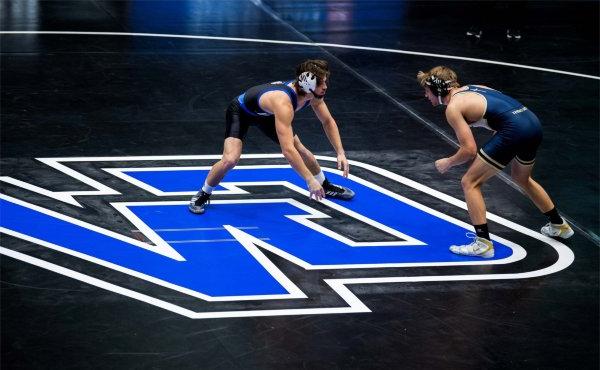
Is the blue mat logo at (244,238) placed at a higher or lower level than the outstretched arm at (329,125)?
lower

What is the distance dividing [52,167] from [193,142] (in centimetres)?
182

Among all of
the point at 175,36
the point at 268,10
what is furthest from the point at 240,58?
the point at 268,10

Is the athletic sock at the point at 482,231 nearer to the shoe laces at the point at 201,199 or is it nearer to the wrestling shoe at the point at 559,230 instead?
the wrestling shoe at the point at 559,230

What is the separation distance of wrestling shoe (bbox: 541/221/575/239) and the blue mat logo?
0.16 meters

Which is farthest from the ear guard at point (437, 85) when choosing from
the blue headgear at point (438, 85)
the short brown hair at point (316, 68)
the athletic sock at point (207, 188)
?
the athletic sock at point (207, 188)

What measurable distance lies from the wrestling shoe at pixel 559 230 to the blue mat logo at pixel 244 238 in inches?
6.5

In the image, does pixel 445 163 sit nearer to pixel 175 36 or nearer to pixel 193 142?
pixel 193 142

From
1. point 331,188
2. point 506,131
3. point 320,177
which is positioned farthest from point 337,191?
point 506,131

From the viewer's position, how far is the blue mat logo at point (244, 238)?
9.16m

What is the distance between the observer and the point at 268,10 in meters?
21.0

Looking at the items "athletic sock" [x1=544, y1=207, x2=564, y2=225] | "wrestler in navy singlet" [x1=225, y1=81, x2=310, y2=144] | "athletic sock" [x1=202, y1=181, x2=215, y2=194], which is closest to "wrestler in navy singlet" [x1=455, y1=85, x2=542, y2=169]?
"athletic sock" [x1=544, y1=207, x2=564, y2=225]

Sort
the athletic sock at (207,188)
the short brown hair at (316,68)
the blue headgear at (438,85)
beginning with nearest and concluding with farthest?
the blue headgear at (438,85) < the short brown hair at (316,68) < the athletic sock at (207,188)

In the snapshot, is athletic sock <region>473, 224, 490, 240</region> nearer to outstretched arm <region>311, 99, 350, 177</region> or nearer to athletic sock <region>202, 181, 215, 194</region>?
outstretched arm <region>311, 99, 350, 177</region>

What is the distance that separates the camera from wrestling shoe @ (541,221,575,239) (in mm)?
10375
